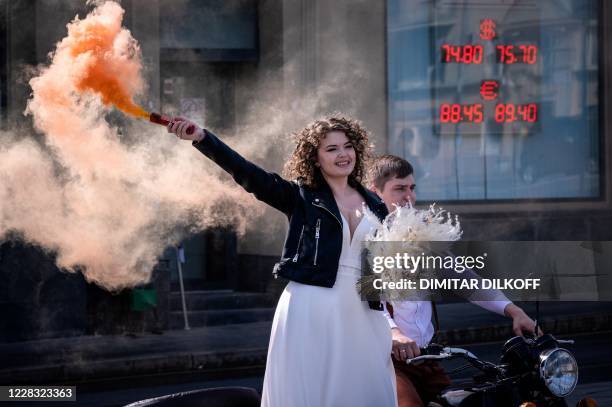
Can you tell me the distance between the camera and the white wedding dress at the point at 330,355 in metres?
4.20

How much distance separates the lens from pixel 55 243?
39.2 feet

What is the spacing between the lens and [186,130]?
453cm

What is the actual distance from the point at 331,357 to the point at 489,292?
0.64m

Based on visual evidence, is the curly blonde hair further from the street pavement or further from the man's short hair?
the street pavement

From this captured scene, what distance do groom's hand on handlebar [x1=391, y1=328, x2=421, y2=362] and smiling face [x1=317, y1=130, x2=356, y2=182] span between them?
0.69m

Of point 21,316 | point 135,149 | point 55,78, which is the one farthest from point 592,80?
point 55,78

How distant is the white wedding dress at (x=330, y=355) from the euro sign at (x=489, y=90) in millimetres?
11900

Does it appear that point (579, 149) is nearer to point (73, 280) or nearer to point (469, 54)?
point (469, 54)

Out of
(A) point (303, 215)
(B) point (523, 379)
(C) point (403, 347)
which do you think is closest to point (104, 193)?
(A) point (303, 215)

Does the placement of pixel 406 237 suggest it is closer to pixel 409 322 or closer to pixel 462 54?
pixel 409 322

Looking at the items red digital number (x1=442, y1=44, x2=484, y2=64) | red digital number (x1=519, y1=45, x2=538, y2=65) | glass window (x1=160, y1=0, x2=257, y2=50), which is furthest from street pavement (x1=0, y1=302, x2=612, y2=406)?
red digital number (x1=519, y1=45, x2=538, y2=65)

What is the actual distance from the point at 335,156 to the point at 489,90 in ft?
38.2

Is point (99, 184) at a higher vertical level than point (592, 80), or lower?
lower

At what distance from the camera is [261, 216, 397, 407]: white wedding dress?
420cm
